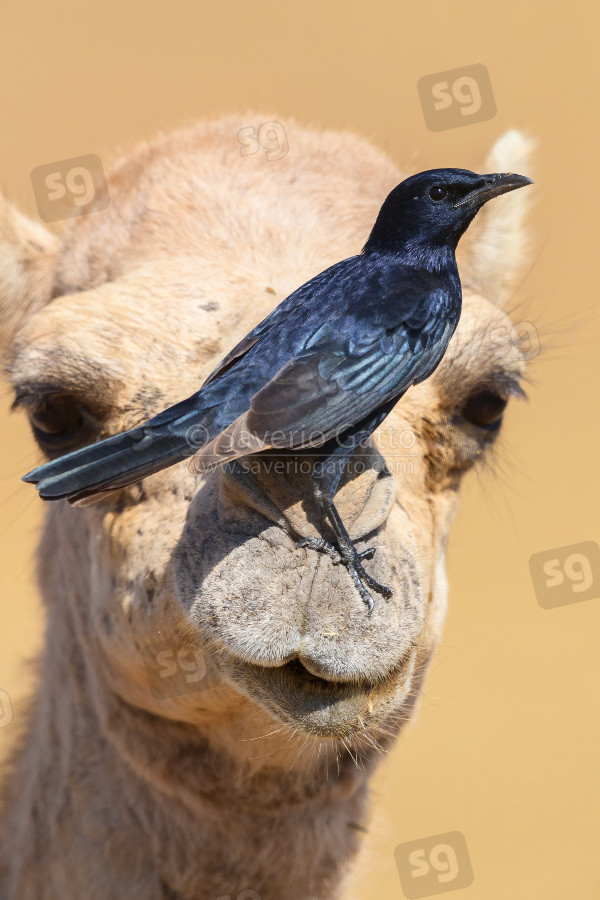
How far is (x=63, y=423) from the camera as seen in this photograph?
123 inches

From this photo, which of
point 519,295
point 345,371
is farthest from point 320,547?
point 519,295

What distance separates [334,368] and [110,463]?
1.76 feet

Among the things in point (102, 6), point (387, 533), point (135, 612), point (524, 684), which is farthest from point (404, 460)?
point (102, 6)

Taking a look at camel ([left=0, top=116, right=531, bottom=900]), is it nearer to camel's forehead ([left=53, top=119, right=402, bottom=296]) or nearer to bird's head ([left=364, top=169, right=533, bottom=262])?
camel's forehead ([left=53, top=119, right=402, bottom=296])

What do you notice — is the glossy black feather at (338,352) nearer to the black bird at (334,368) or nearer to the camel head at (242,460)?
the black bird at (334,368)

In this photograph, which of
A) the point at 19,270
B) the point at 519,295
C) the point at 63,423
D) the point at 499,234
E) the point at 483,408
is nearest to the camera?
the point at 63,423

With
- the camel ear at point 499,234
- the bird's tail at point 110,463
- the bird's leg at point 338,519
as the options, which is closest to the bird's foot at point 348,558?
the bird's leg at point 338,519

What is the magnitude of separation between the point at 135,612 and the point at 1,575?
10122 mm

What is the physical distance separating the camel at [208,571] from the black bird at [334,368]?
0.55 feet

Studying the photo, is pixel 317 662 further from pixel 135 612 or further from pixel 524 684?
pixel 524 684

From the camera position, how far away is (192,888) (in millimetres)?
3188

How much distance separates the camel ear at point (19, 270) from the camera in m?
3.80

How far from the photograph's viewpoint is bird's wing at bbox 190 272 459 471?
81.8 inches

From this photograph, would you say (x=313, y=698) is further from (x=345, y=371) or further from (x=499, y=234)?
(x=499, y=234)
